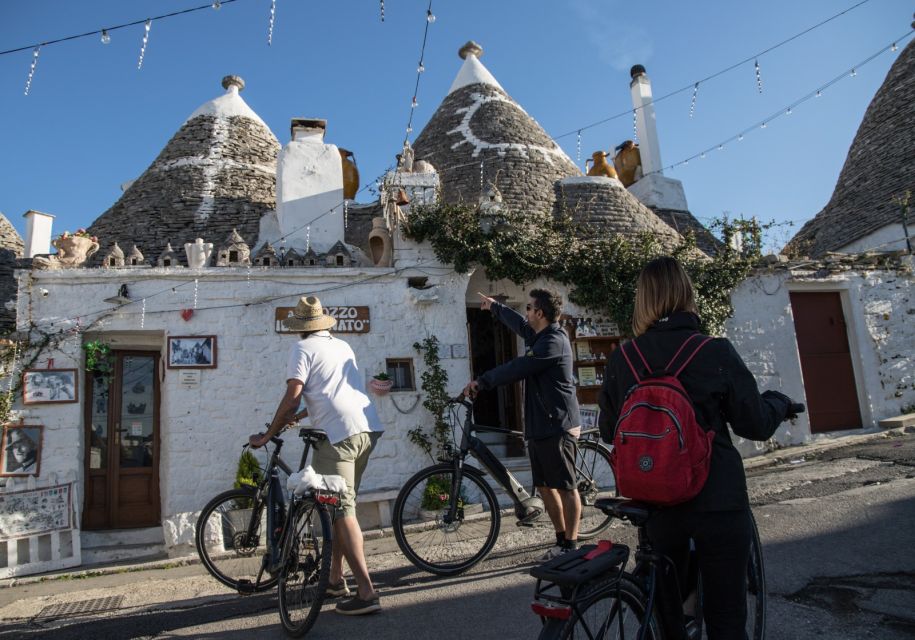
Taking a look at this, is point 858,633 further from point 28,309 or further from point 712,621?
point 28,309

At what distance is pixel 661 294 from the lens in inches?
101

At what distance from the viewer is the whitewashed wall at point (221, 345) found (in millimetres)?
7023

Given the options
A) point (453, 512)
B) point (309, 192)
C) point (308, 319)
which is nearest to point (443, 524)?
point (453, 512)

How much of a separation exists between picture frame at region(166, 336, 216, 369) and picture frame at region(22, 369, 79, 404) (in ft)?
3.23

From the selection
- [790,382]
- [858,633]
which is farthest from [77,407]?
[790,382]

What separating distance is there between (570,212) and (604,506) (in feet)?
27.0

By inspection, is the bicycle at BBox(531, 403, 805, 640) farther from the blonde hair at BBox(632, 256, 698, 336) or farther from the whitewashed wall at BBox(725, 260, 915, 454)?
the whitewashed wall at BBox(725, 260, 915, 454)

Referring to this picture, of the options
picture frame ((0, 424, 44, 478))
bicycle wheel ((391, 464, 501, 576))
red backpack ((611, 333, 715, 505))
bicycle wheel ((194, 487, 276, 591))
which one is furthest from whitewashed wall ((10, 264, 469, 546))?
red backpack ((611, 333, 715, 505))

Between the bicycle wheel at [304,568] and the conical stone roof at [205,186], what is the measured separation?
8168 mm

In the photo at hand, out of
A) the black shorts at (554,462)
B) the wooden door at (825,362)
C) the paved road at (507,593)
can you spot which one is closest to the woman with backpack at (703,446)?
the paved road at (507,593)

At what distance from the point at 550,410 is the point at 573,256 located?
15.6ft

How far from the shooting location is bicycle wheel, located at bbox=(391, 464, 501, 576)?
14.6 ft

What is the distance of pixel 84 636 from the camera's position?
3.87 metres

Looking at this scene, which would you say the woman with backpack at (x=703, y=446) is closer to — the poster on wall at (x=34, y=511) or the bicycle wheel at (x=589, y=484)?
the bicycle wheel at (x=589, y=484)
